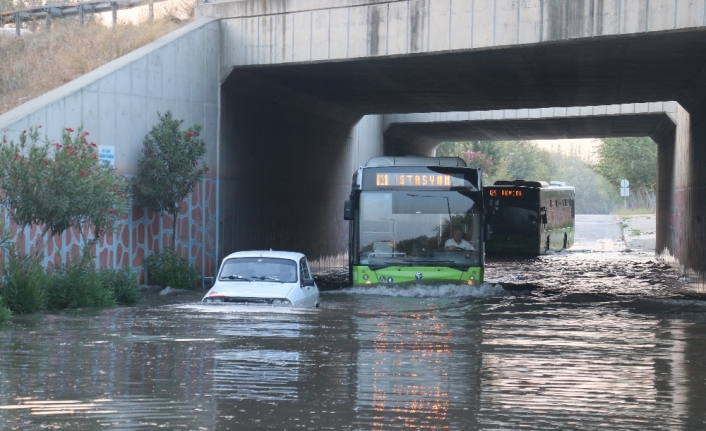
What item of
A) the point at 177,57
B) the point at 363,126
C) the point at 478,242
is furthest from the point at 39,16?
the point at 478,242

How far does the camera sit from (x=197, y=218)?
2266 cm

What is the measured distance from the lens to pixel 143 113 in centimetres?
2048

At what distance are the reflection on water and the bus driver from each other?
438cm

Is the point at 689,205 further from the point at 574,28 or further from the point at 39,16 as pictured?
the point at 39,16

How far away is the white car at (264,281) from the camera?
1469cm

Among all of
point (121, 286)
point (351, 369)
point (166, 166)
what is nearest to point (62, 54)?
point (166, 166)

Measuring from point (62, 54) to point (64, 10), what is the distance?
10.8m

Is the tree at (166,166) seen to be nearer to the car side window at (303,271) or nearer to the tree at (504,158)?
the car side window at (303,271)

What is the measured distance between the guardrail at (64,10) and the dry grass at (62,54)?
4270 millimetres

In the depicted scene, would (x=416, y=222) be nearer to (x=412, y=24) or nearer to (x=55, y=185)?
(x=412, y=24)

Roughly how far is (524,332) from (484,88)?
46.2 feet

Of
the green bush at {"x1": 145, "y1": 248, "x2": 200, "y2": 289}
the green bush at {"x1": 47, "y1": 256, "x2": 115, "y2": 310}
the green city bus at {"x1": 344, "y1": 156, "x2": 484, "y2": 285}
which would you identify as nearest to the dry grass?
the green bush at {"x1": 145, "y1": 248, "x2": 200, "y2": 289}

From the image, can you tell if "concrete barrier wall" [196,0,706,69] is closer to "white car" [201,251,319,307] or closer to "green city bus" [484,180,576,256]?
"white car" [201,251,319,307]

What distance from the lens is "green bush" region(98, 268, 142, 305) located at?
17297 millimetres
